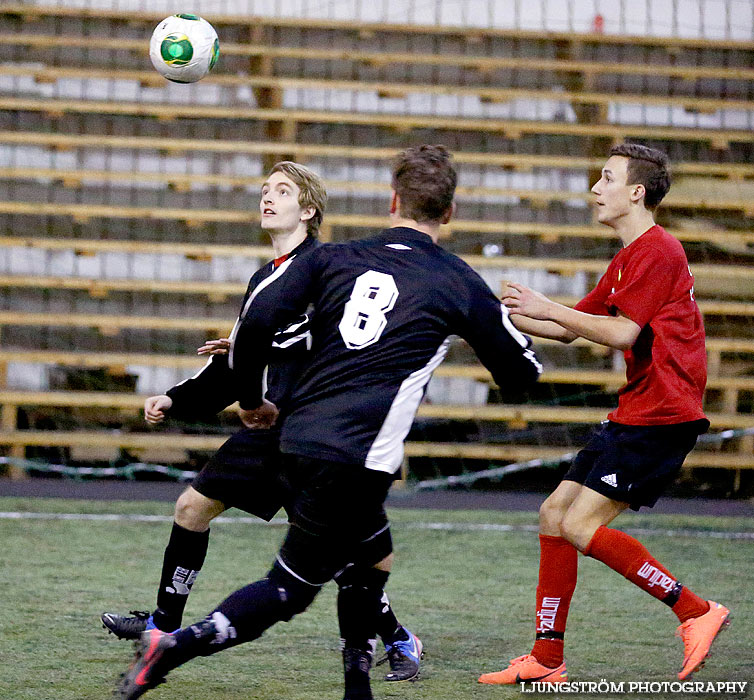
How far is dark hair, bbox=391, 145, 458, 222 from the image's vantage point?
2721 millimetres

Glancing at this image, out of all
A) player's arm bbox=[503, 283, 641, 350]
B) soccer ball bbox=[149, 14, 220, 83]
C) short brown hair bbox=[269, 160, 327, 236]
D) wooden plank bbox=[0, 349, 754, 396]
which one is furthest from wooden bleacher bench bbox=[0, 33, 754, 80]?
player's arm bbox=[503, 283, 641, 350]

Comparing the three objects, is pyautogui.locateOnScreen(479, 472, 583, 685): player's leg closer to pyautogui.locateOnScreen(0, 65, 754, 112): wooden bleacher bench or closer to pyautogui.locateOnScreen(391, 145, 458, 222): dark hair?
pyautogui.locateOnScreen(391, 145, 458, 222): dark hair

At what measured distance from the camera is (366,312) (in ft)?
8.71

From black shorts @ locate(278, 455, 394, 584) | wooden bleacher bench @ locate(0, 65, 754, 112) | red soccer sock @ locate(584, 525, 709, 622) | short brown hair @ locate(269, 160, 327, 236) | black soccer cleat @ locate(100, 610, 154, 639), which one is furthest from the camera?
wooden bleacher bench @ locate(0, 65, 754, 112)

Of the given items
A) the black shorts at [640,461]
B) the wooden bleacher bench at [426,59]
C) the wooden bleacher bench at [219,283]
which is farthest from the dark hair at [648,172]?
the wooden bleacher bench at [426,59]

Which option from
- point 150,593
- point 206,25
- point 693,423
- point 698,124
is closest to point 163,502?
point 150,593

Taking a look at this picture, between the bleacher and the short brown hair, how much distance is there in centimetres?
533

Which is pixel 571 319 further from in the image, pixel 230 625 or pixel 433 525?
pixel 433 525

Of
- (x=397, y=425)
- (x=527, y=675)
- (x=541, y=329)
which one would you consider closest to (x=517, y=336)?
(x=397, y=425)

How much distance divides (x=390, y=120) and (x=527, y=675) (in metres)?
6.82

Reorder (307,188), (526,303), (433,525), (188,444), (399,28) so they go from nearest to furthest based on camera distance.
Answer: (526,303) < (307,188) < (433,525) < (188,444) < (399,28)

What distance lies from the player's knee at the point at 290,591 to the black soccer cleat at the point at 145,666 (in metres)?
0.27

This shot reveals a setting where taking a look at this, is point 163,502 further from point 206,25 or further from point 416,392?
point 416,392

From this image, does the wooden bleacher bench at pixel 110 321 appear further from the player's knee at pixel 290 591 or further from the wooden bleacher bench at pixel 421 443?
the player's knee at pixel 290 591
